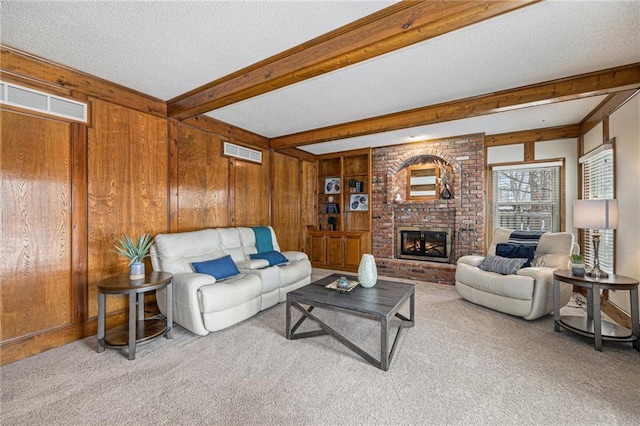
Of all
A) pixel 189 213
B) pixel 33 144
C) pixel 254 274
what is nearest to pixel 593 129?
pixel 254 274

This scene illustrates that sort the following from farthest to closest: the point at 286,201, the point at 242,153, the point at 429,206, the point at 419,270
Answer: the point at 286,201 < the point at 429,206 < the point at 419,270 < the point at 242,153

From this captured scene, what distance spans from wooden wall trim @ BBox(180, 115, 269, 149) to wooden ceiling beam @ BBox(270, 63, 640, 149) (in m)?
1.24

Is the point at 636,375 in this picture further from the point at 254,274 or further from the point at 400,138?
the point at 400,138

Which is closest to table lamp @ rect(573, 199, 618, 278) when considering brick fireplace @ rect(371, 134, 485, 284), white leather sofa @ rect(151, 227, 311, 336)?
brick fireplace @ rect(371, 134, 485, 284)

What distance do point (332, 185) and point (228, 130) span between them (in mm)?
2895

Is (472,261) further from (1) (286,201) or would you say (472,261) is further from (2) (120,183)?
(2) (120,183)

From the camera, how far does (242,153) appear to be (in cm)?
488

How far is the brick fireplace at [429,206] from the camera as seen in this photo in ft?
16.4

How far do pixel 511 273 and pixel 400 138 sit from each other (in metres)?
2.91

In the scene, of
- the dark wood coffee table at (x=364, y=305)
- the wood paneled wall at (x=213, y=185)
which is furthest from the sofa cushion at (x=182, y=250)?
the dark wood coffee table at (x=364, y=305)

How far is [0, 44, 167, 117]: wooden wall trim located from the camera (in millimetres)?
2423

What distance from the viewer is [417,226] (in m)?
5.59

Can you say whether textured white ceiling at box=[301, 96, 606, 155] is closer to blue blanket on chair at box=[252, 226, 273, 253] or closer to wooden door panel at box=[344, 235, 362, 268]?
wooden door panel at box=[344, 235, 362, 268]

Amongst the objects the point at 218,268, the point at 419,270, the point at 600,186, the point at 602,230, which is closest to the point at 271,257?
the point at 218,268
